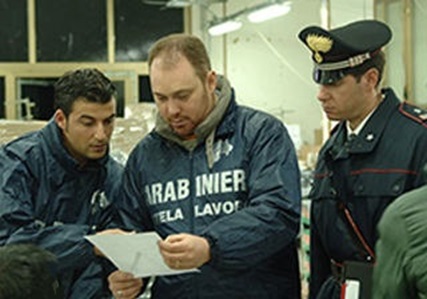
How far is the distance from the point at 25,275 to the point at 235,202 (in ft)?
2.52

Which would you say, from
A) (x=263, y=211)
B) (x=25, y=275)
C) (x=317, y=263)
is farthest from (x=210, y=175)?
(x=25, y=275)

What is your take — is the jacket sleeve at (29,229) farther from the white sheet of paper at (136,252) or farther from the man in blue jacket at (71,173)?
the white sheet of paper at (136,252)

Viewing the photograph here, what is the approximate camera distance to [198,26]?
8.48 meters

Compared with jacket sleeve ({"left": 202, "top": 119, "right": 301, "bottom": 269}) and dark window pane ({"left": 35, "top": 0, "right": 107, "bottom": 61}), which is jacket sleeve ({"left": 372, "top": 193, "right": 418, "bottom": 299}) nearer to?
jacket sleeve ({"left": 202, "top": 119, "right": 301, "bottom": 269})

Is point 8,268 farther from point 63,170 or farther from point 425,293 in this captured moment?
point 63,170

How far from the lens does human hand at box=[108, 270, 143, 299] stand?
5.80ft

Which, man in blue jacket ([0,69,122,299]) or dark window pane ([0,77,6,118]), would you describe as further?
dark window pane ([0,77,6,118])

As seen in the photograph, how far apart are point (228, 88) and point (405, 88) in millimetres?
3859

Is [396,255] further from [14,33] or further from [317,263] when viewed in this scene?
[14,33]

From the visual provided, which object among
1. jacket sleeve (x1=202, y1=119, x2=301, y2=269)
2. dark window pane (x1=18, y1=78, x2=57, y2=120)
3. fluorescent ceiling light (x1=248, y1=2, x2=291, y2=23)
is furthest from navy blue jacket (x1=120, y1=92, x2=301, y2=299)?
dark window pane (x1=18, y1=78, x2=57, y2=120)

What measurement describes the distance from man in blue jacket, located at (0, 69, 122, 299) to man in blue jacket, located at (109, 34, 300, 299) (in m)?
0.24

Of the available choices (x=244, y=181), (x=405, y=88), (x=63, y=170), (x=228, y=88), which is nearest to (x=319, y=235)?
(x=244, y=181)

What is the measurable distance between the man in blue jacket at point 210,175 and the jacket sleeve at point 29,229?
0.13m

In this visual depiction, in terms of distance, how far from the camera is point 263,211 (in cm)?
162
